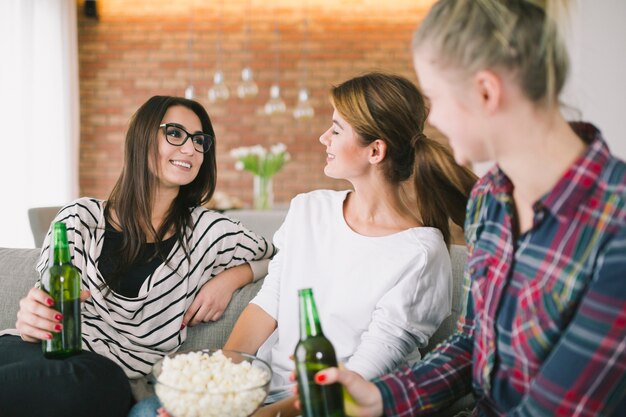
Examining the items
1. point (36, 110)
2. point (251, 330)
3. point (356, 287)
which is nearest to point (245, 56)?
point (36, 110)

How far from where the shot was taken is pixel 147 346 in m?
1.83

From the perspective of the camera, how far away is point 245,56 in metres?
6.49

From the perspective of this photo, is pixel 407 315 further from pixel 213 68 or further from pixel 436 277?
pixel 213 68

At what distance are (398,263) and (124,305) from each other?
2.55ft

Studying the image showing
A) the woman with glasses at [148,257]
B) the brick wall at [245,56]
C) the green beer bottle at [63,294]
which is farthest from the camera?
the brick wall at [245,56]

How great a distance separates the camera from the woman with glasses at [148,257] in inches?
66.3

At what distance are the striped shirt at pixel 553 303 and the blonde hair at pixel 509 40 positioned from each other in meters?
0.14

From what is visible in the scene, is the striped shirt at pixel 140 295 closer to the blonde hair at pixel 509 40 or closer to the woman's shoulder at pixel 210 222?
the woman's shoulder at pixel 210 222

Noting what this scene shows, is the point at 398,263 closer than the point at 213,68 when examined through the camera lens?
Yes

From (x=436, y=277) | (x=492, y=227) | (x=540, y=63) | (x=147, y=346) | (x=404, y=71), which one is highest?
(x=404, y=71)

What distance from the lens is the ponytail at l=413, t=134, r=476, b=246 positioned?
1.55m

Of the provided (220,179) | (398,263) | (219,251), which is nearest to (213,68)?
(220,179)

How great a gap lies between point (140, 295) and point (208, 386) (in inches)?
32.1

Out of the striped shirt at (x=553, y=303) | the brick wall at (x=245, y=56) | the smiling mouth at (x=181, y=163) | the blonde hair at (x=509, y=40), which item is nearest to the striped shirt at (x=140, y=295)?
the smiling mouth at (x=181, y=163)
